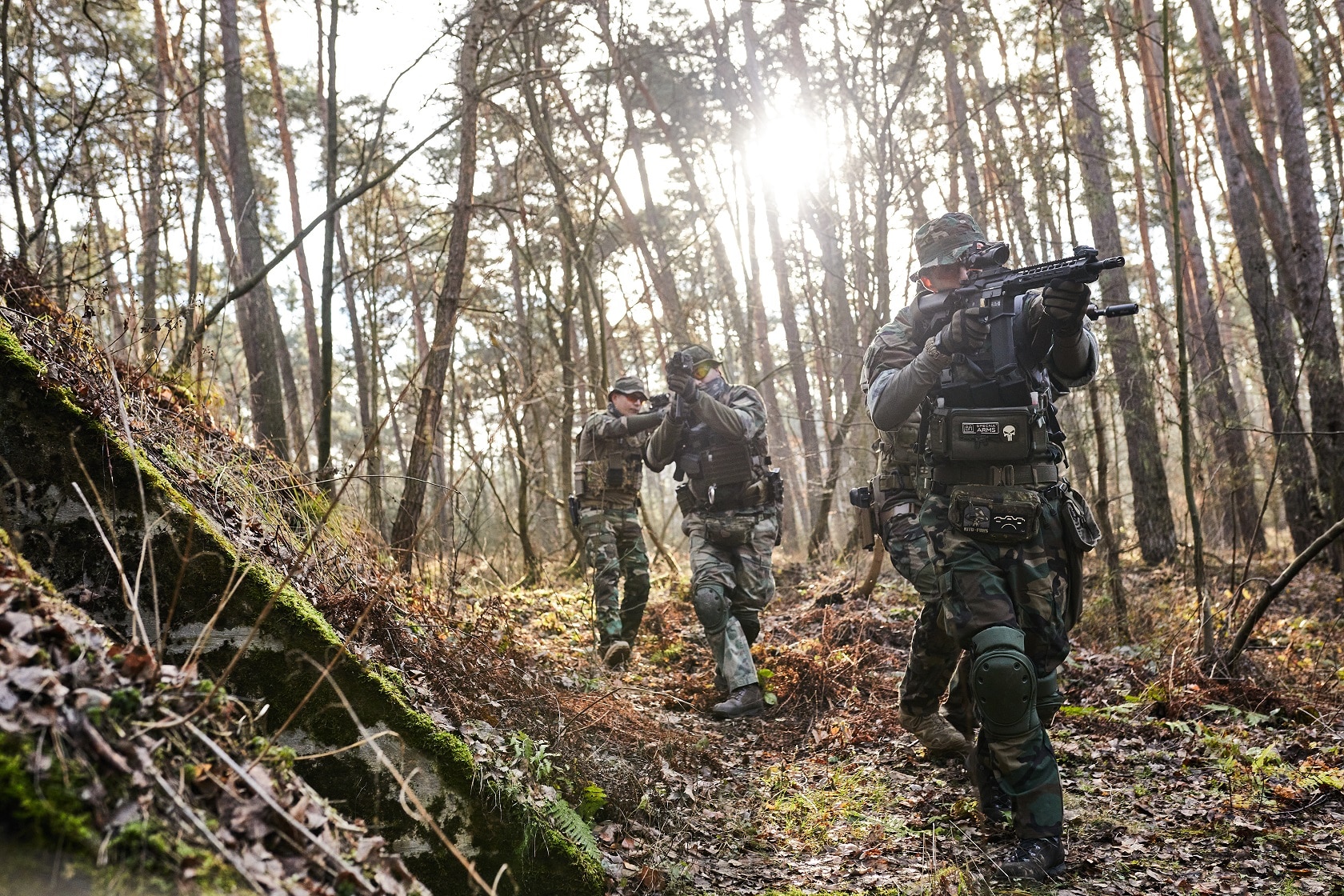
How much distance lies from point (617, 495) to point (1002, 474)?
3.99 meters

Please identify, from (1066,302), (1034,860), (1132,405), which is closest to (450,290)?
(1066,302)

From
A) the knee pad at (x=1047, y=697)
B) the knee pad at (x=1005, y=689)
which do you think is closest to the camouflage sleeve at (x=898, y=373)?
the knee pad at (x=1005, y=689)

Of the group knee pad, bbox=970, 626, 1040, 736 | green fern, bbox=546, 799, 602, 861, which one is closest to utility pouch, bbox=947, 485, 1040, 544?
knee pad, bbox=970, 626, 1040, 736

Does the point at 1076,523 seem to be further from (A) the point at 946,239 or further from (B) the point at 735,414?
(B) the point at 735,414

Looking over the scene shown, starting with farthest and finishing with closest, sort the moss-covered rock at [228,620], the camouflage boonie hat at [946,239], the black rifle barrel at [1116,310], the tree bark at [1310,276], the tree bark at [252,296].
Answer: the tree bark at [1310,276]
the tree bark at [252,296]
the camouflage boonie hat at [946,239]
the black rifle barrel at [1116,310]
the moss-covered rock at [228,620]

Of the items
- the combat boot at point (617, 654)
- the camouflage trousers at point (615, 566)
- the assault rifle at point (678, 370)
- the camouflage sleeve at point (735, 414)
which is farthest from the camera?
the camouflage trousers at point (615, 566)

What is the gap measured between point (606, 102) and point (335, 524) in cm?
720

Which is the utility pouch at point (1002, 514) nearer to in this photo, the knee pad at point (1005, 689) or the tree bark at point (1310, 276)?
the knee pad at point (1005, 689)

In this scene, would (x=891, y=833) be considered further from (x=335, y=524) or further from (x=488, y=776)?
(x=335, y=524)

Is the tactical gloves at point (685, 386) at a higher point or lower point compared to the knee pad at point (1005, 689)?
higher

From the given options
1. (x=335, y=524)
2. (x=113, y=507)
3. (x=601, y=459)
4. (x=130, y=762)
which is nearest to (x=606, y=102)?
(x=601, y=459)

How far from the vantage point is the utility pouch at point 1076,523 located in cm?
368

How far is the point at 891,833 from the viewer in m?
3.52

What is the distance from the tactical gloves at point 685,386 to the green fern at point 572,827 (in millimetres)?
3193
